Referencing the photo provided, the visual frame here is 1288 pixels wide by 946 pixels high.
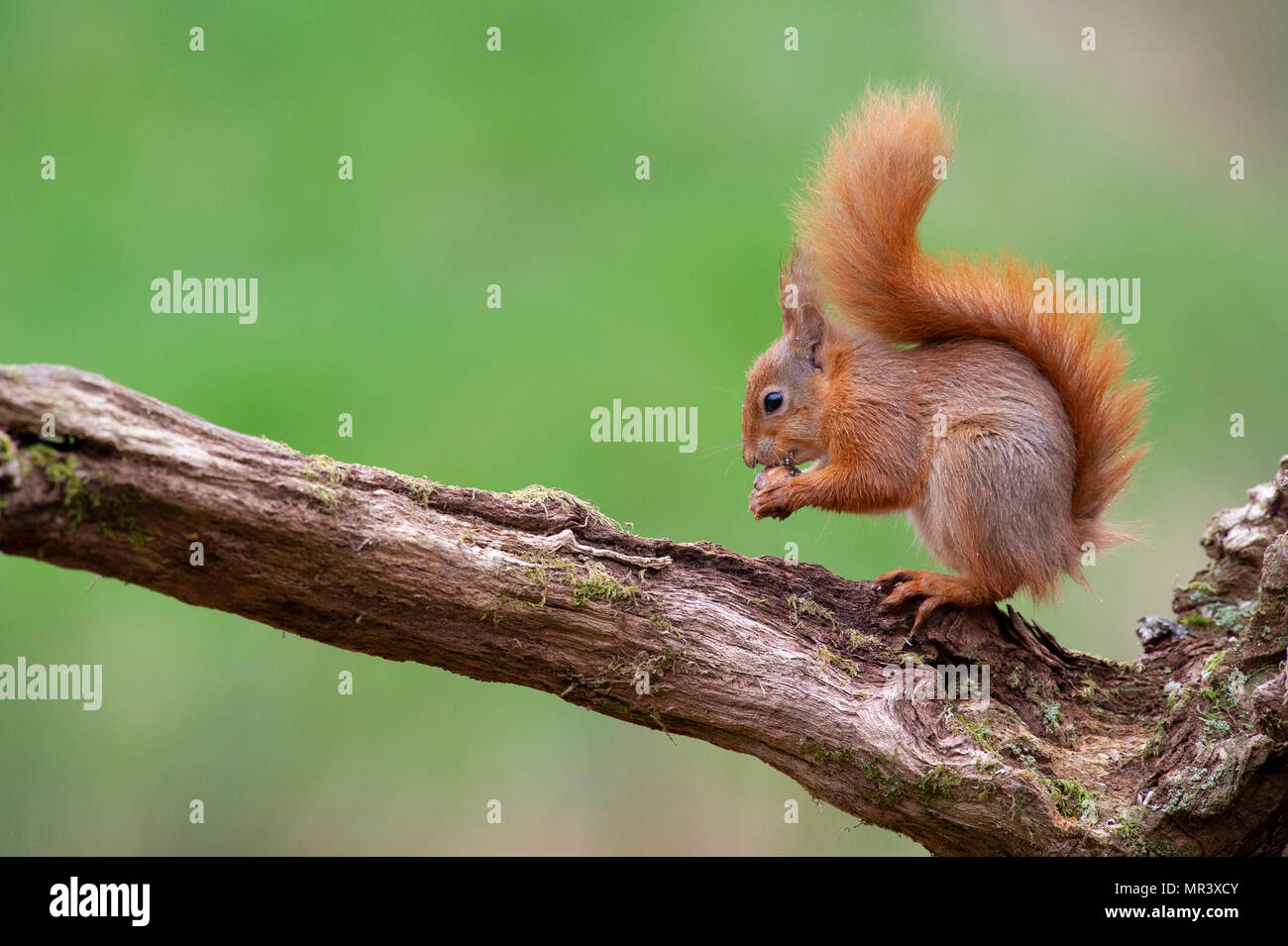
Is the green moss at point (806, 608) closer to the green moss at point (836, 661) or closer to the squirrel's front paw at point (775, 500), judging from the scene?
the green moss at point (836, 661)

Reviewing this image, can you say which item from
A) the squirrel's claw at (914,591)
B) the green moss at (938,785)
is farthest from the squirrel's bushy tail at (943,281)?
the green moss at (938,785)

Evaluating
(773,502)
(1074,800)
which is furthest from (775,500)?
(1074,800)

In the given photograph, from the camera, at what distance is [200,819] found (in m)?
4.61

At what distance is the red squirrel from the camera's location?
3.06 meters

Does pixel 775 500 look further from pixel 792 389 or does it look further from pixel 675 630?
pixel 675 630

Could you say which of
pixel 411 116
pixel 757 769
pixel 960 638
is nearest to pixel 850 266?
pixel 960 638

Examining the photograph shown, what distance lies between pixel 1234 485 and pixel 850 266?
3.80 m

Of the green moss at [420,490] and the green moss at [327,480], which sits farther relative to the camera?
the green moss at [420,490]

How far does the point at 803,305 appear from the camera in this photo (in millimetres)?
3570

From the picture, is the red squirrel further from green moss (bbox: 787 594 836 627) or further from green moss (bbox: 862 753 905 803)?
green moss (bbox: 862 753 905 803)

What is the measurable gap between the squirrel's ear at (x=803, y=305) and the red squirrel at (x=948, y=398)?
108 millimetres

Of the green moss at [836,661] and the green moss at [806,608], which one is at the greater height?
the green moss at [806,608]

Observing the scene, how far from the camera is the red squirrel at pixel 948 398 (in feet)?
10.0

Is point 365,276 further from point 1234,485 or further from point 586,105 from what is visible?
point 1234,485
